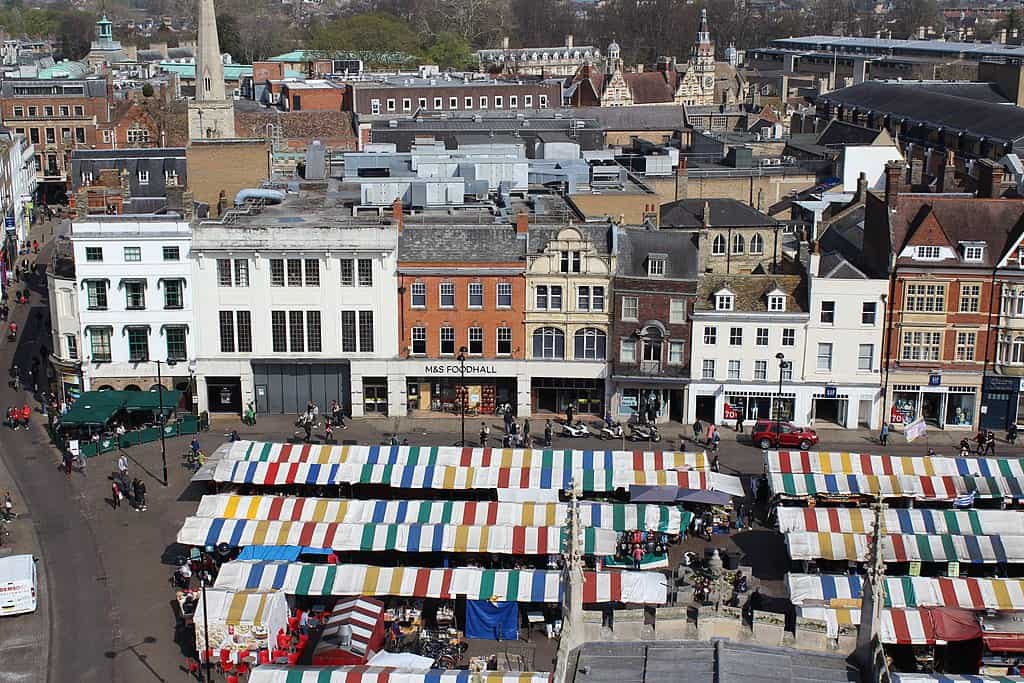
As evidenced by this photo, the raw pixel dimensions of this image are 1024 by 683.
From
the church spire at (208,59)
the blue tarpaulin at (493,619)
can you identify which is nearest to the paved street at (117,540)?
Answer: the blue tarpaulin at (493,619)

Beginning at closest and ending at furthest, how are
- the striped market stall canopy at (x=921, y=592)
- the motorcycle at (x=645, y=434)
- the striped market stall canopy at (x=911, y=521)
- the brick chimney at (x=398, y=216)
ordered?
1. the striped market stall canopy at (x=921, y=592)
2. the striped market stall canopy at (x=911, y=521)
3. the motorcycle at (x=645, y=434)
4. the brick chimney at (x=398, y=216)

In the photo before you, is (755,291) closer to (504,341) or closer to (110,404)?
(504,341)

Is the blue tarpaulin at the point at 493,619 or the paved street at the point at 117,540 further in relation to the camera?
the blue tarpaulin at the point at 493,619

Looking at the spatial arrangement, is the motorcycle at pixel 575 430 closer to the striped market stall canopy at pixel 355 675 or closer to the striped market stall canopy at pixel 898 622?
the striped market stall canopy at pixel 898 622

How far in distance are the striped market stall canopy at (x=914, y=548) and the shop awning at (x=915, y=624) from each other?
13.1 ft

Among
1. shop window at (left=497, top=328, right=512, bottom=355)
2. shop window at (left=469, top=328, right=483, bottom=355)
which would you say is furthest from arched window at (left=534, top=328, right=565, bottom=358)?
shop window at (left=469, top=328, right=483, bottom=355)

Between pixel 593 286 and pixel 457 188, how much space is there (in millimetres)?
11886

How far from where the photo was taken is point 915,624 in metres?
35.0

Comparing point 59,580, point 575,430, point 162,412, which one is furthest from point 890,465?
point 162,412

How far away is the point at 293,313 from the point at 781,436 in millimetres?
21389

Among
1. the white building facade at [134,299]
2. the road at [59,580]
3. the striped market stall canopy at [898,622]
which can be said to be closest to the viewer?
the striped market stall canopy at [898,622]

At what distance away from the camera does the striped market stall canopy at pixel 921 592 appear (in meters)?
36.6

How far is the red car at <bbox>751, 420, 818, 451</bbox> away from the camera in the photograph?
53.3 meters

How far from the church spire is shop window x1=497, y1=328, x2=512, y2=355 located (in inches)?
1554
